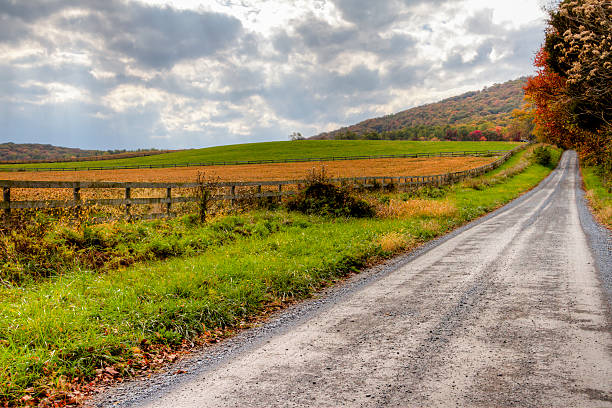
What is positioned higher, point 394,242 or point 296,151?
point 296,151

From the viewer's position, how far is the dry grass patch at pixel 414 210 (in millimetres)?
16156

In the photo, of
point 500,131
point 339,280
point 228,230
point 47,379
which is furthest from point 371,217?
point 500,131

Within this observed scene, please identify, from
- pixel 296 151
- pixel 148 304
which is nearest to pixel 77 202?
pixel 148 304

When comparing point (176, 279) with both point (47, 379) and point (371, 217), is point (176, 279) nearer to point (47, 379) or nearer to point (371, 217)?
point (47, 379)

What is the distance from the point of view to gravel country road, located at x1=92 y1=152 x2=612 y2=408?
3729mm

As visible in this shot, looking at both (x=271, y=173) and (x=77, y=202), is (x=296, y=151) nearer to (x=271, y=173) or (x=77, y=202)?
(x=271, y=173)

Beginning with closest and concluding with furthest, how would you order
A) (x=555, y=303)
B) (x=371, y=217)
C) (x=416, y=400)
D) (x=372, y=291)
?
(x=416, y=400) → (x=555, y=303) → (x=372, y=291) → (x=371, y=217)

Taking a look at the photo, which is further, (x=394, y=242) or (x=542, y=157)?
(x=542, y=157)

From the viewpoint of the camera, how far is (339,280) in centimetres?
822

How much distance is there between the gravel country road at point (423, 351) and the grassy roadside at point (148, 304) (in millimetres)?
482

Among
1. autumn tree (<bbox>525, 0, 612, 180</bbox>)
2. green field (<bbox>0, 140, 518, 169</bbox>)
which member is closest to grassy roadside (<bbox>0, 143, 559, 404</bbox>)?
autumn tree (<bbox>525, 0, 612, 180</bbox>)

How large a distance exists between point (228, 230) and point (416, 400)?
839cm

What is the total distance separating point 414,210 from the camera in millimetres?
16844

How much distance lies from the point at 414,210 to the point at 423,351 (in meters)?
12.7
